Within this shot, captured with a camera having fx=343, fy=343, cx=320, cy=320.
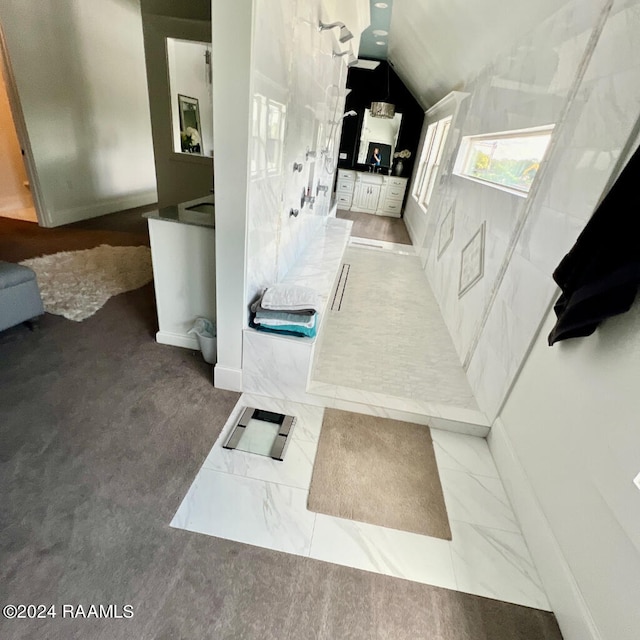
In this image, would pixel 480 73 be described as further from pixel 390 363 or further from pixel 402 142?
pixel 402 142

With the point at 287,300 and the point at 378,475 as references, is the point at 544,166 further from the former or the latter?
the point at 378,475

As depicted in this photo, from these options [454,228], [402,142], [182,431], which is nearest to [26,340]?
[182,431]

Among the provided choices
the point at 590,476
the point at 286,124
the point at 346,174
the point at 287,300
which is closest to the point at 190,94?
the point at 286,124

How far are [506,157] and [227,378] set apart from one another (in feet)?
8.29

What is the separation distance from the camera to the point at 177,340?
7.41 ft

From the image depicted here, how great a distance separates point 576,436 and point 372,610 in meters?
0.94

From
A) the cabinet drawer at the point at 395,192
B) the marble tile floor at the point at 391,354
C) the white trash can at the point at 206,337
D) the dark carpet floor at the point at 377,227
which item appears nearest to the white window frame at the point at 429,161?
the dark carpet floor at the point at 377,227

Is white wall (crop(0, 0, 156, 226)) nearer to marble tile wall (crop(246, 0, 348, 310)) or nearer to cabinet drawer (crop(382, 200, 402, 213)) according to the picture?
marble tile wall (crop(246, 0, 348, 310))

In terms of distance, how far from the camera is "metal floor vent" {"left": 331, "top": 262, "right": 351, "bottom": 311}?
3.14m

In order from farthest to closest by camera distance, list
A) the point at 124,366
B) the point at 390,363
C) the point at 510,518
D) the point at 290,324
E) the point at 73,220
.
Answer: the point at 73,220
the point at 390,363
the point at 124,366
the point at 290,324
the point at 510,518

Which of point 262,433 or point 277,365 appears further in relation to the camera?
point 277,365

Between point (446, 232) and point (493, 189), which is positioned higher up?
point (493, 189)

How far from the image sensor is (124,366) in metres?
2.03

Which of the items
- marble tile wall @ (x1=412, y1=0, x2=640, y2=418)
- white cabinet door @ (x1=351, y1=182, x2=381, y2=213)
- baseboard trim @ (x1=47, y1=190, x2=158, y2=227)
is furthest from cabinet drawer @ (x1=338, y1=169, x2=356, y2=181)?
marble tile wall @ (x1=412, y1=0, x2=640, y2=418)
